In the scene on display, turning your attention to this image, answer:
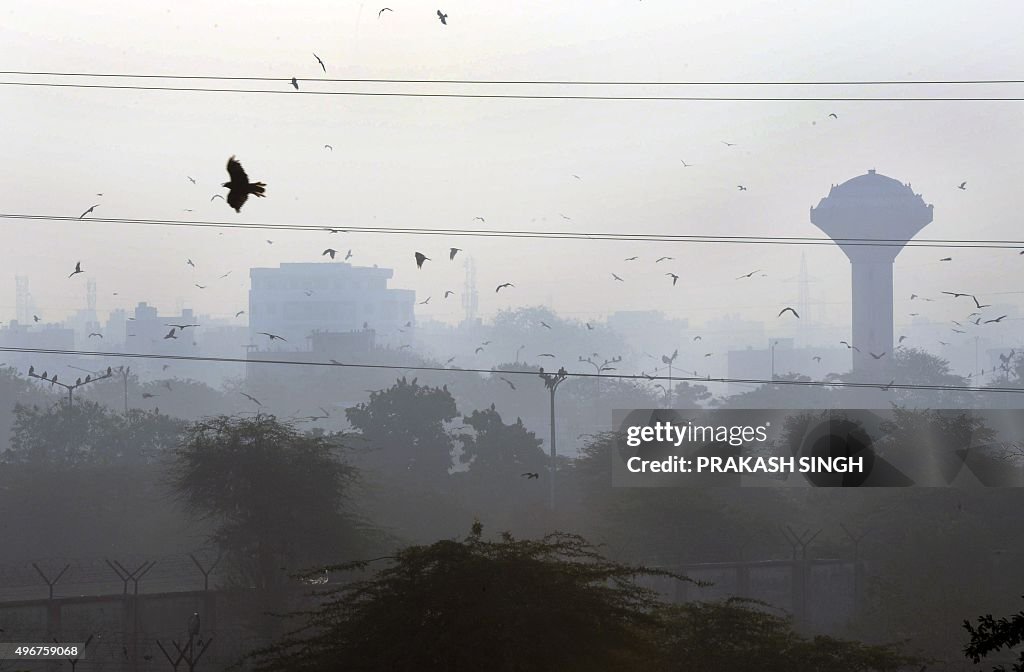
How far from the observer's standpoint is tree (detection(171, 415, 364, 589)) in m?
47.7

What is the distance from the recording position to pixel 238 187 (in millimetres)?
12727

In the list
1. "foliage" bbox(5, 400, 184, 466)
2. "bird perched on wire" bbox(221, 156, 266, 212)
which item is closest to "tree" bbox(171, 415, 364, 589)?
"foliage" bbox(5, 400, 184, 466)

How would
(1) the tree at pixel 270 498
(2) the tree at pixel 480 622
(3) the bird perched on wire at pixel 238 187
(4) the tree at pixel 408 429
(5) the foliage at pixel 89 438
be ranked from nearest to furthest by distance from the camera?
(3) the bird perched on wire at pixel 238 187, (2) the tree at pixel 480 622, (1) the tree at pixel 270 498, (4) the tree at pixel 408 429, (5) the foliage at pixel 89 438

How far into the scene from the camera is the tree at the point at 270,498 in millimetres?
47656

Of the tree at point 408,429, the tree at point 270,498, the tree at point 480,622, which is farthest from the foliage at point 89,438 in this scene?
the tree at point 480,622

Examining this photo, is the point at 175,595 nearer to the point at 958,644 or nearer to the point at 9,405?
the point at 958,644

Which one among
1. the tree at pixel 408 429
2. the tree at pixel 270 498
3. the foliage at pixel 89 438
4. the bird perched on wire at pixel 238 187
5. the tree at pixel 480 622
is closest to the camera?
the bird perched on wire at pixel 238 187

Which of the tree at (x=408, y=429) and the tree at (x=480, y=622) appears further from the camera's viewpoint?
the tree at (x=408, y=429)

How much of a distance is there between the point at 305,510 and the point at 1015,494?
118 ft

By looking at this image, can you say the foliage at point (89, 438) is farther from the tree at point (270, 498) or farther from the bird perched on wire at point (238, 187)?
the bird perched on wire at point (238, 187)

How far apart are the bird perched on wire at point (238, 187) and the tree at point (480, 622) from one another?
8.74 metres

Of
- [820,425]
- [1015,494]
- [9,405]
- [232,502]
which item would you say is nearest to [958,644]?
[1015,494]

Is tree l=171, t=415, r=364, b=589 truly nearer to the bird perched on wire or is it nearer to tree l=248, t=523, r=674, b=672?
tree l=248, t=523, r=674, b=672

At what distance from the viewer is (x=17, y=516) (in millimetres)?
63844
